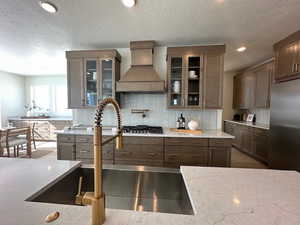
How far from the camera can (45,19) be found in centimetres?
201

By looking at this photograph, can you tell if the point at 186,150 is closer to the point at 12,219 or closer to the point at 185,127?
the point at 185,127

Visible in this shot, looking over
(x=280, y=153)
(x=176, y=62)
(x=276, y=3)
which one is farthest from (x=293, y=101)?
(x=176, y=62)

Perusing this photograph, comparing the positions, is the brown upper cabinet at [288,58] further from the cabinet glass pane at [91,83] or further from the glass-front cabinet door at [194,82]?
the cabinet glass pane at [91,83]

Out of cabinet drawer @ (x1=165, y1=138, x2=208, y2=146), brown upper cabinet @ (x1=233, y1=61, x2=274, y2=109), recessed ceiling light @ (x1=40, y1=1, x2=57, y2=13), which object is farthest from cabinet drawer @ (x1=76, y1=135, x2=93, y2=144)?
brown upper cabinet @ (x1=233, y1=61, x2=274, y2=109)

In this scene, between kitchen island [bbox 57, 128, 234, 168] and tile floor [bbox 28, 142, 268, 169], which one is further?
tile floor [bbox 28, 142, 268, 169]

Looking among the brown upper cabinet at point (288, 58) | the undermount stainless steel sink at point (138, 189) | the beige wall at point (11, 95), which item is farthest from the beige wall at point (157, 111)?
the beige wall at point (11, 95)

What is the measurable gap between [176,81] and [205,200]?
7.29ft

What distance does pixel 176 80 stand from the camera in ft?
8.75

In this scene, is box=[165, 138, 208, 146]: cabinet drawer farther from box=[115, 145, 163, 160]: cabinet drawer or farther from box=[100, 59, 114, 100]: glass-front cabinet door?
box=[100, 59, 114, 100]: glass-front cabinet door

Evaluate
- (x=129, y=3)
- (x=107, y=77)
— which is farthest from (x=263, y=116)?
(x=129, y=3)

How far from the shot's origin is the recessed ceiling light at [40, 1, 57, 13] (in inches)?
66.9

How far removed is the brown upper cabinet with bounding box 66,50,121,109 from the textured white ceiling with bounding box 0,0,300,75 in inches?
10.8

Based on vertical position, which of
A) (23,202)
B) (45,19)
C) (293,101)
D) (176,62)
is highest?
(45,19)

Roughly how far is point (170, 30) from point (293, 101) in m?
2.16
